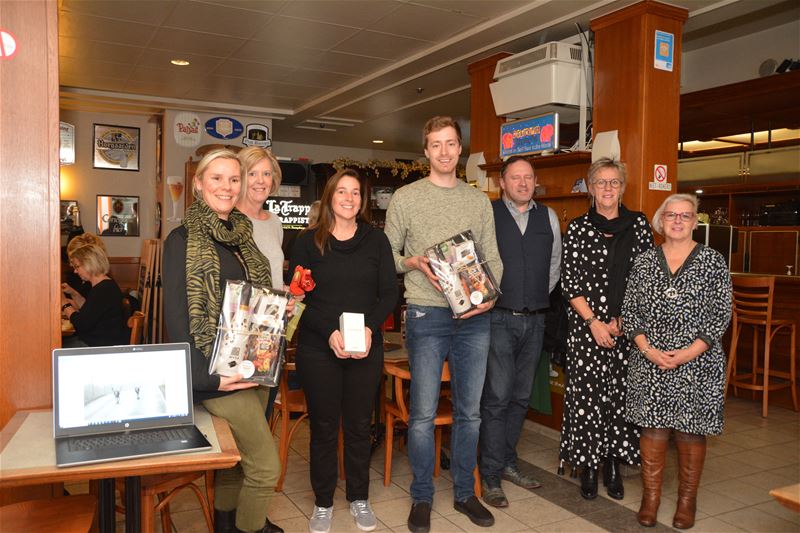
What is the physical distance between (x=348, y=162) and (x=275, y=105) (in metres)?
1.44

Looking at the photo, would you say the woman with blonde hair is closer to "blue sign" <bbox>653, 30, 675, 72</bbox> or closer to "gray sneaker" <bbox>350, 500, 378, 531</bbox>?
"gray sneaker" <bbox>350, 500, 378, 531</bbox>

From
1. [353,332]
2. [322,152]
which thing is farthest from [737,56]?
[322,152]

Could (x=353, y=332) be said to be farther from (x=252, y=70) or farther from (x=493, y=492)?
(x=252, y=70)

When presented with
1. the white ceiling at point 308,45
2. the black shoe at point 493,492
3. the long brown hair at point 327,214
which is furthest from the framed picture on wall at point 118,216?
the black shoe at point 493,492

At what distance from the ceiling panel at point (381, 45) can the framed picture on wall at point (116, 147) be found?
4.55 metres

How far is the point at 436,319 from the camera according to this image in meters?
3.13

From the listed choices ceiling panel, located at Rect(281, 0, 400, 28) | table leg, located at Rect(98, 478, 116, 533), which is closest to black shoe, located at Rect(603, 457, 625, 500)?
table leg, located at Rect(98, 478, 116, 533)

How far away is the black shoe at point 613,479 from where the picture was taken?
3.58 metres

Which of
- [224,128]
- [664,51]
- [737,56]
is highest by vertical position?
[737,56]

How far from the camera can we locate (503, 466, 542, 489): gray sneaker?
372 cm

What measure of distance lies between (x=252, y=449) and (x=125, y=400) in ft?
1.93

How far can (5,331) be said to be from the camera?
2318mm

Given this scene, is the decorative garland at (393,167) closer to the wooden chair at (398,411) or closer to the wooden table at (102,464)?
the wooden chair at (398,411)

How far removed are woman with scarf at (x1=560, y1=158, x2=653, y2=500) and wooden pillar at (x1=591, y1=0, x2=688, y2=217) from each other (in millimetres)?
1121
